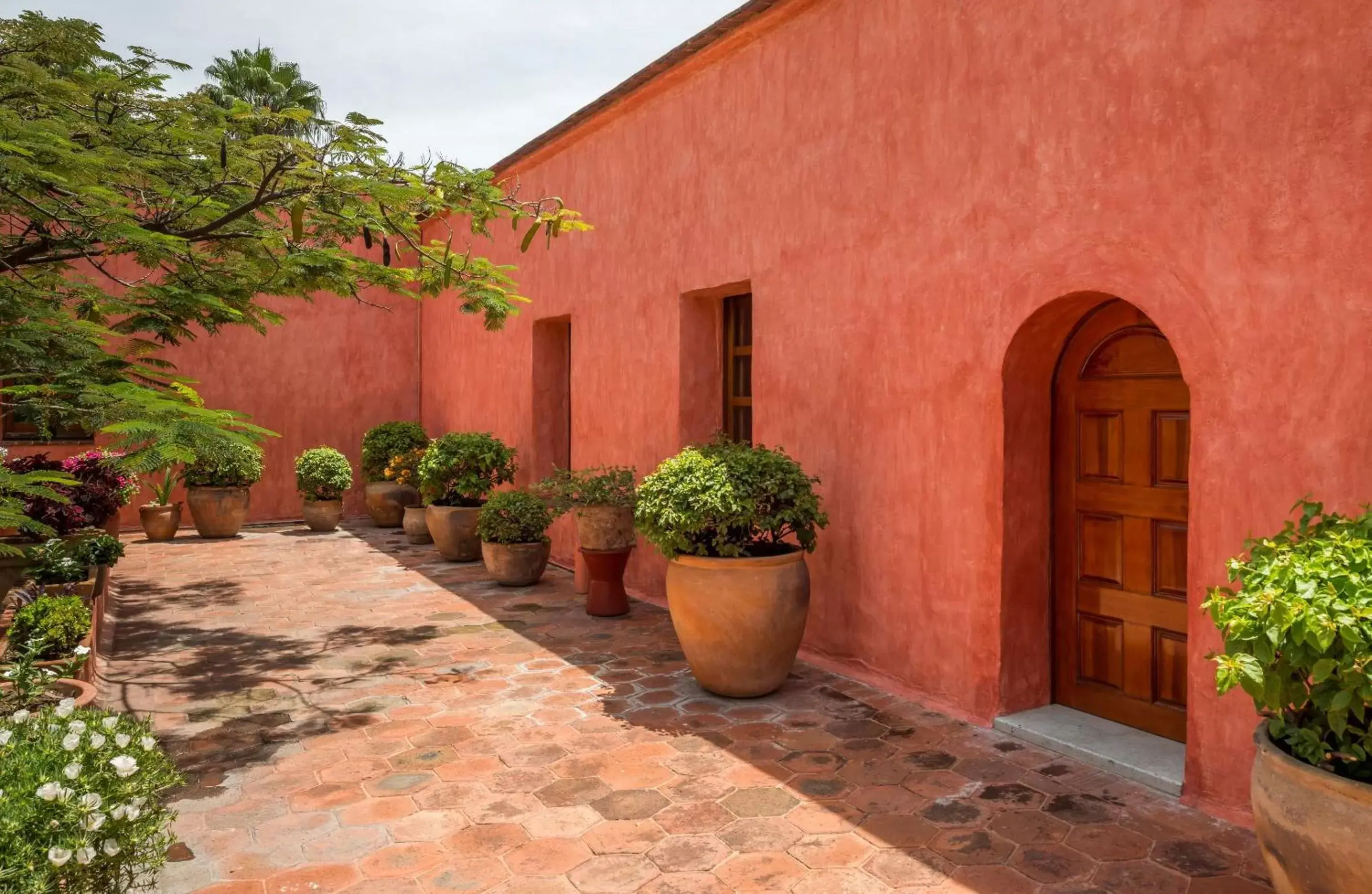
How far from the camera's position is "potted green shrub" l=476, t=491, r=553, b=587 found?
9.26 meters

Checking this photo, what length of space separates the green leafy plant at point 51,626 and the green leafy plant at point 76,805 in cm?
246

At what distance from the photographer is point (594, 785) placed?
4297mm

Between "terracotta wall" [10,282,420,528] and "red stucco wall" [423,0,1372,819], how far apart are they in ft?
28.6

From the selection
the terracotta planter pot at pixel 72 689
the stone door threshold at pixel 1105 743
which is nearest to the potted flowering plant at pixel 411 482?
the terracotta planter pot at pixel 72 689

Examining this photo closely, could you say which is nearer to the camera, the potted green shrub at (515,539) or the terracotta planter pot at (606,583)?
the terracotta planter pot at (606,583)

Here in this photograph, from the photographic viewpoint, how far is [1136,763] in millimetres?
4281

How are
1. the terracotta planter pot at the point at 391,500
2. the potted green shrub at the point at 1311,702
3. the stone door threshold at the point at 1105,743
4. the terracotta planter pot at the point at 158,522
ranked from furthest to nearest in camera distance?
the terracotta planter pot at the point at 391,500 → the terracotta planter pot at the point at 158,522 → the stone door threshold at the point at 1105,743 → the potted green shrub at the point at 1311,702

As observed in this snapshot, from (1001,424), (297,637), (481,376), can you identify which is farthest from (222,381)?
(1001,424)

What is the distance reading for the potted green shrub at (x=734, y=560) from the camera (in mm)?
5430

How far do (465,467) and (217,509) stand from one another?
4.89 metres

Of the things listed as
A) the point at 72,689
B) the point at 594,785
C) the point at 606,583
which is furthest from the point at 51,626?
the point at 606,583

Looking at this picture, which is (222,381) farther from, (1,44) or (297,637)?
(1,44)

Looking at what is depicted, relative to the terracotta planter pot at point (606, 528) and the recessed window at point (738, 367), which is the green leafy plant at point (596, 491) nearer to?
the terracotta planter pot at point (606, 528)

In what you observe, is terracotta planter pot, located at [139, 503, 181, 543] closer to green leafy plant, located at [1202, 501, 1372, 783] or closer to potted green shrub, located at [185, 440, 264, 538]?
potted green shrub, located at [185, 440, 264, 538]
